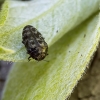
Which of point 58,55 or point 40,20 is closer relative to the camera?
point 40,20

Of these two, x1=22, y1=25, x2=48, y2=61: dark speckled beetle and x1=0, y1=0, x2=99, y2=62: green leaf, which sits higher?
x1=0, y1=0, x2=99, y2=62: green leaf

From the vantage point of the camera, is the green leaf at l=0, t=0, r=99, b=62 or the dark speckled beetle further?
the dark speckled beetle

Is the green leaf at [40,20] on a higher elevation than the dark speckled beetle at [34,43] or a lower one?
higher

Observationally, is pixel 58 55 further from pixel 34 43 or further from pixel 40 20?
pixel 40 20

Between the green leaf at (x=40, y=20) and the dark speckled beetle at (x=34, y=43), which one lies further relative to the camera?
the dark speckled beetle at (x=34, y=43)

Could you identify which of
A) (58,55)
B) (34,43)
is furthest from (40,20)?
(58,55)
